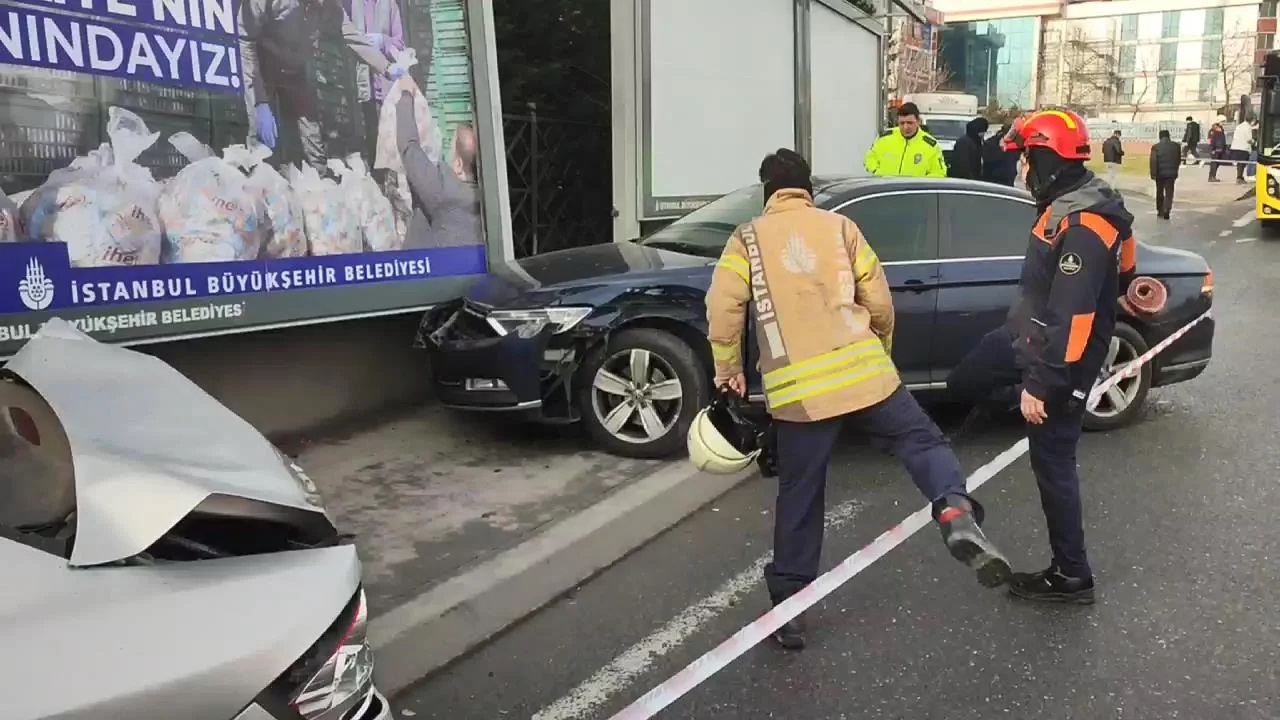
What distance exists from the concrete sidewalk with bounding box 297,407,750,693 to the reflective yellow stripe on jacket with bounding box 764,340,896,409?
135 centimetres

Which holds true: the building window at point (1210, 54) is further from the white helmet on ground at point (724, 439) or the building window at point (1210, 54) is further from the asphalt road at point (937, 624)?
the white helmet on ground at point (724, 439)

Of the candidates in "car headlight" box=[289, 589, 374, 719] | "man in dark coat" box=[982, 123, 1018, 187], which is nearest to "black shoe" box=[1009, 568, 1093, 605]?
"car headlight" box=[289, 589, 374, 719]

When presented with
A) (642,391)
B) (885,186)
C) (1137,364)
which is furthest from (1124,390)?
(642,391)

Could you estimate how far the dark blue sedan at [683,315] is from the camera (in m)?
5.75

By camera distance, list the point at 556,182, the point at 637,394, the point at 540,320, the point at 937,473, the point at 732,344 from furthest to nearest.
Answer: the point at 556,182
the point at 637,394
the point at 540,320
the point at 732,344
the point at 937,473

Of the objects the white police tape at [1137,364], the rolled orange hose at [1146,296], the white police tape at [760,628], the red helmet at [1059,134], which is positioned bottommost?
the white police tape at [760,628]

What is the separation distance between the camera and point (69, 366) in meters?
2.50

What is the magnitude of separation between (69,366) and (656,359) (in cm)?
359

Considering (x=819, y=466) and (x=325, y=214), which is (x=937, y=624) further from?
(x=325, y=214)

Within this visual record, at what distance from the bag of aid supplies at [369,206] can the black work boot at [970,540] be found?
3.99 m

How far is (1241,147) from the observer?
91.1 ft

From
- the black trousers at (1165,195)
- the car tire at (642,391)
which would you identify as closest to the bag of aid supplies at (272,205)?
the car tire at (642,391)

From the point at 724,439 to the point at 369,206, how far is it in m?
3.30

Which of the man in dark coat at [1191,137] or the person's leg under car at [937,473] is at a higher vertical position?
the man in dark coat at [1191,137]
